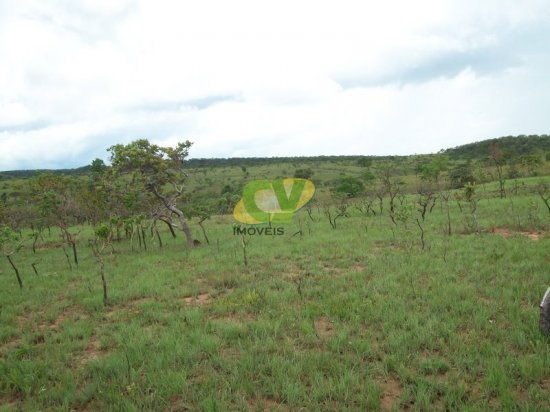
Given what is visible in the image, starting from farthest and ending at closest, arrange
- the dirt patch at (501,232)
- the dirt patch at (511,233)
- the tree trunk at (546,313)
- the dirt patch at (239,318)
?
the dirt patch at (501,232) < the dirt patch at (511,233) < the dirt patch at (239,318) < the tree trunk at (546,313)

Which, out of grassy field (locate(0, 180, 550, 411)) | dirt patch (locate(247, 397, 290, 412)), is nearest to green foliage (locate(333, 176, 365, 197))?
grassy field (locate(0, 180, 550, 411))

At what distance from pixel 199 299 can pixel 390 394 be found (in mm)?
6252

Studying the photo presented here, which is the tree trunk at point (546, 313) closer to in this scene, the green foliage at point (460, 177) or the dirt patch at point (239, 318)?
the dirt patch at point (239, 318)

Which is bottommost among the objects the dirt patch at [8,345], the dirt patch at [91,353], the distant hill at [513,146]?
the dirt patch at [8,345]

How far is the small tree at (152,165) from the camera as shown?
60.3ft

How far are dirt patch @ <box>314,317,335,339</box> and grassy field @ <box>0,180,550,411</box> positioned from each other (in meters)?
0.05

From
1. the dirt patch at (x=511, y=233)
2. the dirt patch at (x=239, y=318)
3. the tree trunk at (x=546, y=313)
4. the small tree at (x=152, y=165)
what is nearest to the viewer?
the tree trunk at (x=546, y=313)

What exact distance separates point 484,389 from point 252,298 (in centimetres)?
565

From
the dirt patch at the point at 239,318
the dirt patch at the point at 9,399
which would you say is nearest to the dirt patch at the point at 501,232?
the dirt patch at the point at 239,318

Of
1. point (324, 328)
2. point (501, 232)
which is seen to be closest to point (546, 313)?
point (324, 328)

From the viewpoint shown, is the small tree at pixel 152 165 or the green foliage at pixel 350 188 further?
the green foliage at pixel 350 188

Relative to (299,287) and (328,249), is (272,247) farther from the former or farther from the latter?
(299,287)

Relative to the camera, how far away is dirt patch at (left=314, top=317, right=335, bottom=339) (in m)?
7.43

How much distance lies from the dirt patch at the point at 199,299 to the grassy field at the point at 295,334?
0.30ft
